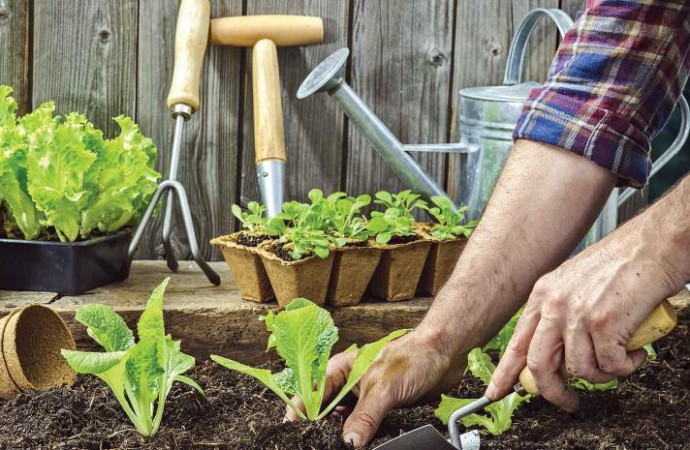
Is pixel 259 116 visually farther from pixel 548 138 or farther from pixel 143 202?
pixel 548 138

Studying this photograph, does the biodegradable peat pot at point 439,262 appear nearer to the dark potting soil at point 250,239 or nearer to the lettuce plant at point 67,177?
the dark potting soil at point 250,239

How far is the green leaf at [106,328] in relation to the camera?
1.56m

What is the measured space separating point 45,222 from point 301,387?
74 cm

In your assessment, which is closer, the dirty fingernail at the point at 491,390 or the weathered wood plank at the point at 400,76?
the dirty fingernail at the point at 491,390

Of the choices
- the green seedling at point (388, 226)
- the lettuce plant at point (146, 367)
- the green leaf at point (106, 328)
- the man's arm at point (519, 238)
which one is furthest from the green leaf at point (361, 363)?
the green seedling at point (388, 226)

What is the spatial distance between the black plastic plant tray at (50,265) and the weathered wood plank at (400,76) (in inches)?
28.8

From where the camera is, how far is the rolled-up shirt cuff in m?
1.53

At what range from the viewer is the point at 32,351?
174cm

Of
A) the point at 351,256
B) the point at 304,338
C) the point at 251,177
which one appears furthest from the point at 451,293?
the point at 251,177

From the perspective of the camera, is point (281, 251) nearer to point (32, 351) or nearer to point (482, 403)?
point (32, 351)

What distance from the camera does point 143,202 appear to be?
2150 millimetres

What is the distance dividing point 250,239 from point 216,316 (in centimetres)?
16

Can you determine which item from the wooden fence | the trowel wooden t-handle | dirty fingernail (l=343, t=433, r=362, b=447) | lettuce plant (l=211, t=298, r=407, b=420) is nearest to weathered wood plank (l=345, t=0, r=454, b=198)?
the wooden fence

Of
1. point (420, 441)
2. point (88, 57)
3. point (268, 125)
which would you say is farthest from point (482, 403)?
point (88, 57)
